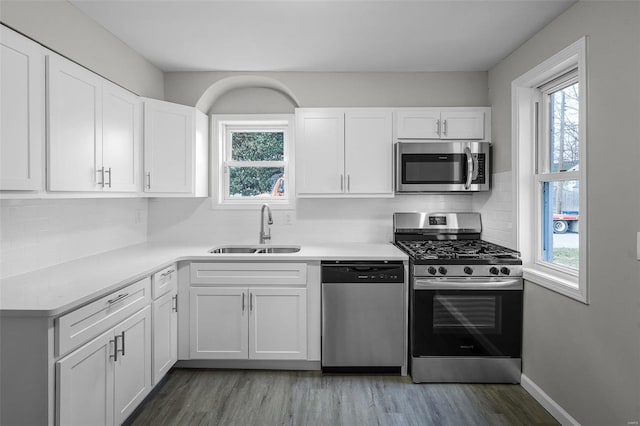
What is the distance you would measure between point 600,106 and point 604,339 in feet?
3.97

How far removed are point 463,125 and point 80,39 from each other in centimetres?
293

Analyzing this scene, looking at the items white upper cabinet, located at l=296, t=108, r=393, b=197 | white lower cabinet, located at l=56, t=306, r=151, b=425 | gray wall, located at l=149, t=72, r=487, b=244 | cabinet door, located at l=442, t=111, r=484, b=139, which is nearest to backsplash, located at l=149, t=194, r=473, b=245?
gray wall, located at l=149, t=72, r=487, b=244

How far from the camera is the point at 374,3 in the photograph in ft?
7.47

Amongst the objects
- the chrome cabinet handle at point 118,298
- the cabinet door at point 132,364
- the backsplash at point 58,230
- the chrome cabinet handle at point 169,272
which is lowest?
the cabinet door at point 132,364

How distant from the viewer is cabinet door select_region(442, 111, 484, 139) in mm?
3369

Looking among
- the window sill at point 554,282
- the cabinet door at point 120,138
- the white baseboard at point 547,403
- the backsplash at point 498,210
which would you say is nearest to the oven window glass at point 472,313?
the window sill at point 554,282

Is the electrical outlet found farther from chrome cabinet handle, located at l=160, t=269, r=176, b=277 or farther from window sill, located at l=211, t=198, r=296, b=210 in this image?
chrome cabinet handle, located at l=160, t=269, r=176, b=277

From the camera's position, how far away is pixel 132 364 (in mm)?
2219

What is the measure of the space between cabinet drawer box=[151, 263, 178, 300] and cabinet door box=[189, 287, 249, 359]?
0.17 m

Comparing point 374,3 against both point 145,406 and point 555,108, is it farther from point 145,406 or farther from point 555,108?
point 145,406

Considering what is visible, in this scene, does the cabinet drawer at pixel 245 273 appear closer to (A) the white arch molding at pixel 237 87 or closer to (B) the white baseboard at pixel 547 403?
(A) the white arch molding at pixel 237 87

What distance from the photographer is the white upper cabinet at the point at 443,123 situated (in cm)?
336

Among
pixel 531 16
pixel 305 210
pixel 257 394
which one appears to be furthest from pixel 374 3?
pixel 257 394

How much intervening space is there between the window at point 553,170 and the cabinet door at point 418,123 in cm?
65
